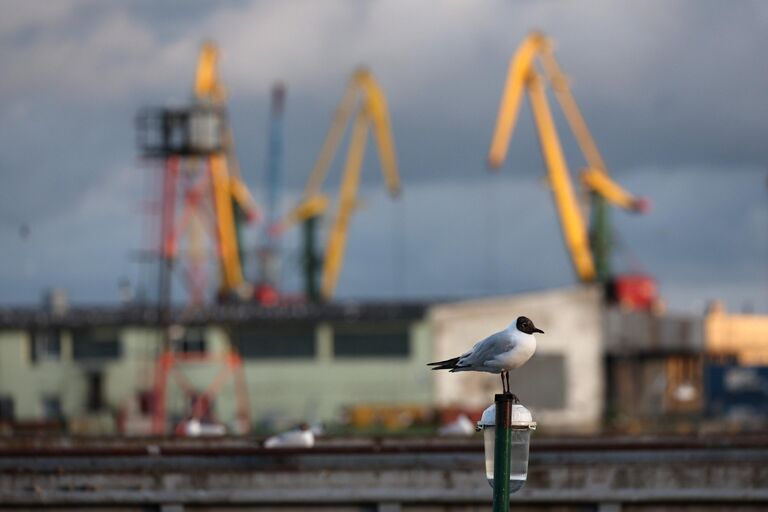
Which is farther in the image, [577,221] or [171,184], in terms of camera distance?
[577,221]

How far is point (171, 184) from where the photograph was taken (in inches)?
2825

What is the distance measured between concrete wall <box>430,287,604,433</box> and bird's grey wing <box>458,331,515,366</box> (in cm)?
7170

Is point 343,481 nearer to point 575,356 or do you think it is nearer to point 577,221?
point 575,356

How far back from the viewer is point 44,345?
91688 mm

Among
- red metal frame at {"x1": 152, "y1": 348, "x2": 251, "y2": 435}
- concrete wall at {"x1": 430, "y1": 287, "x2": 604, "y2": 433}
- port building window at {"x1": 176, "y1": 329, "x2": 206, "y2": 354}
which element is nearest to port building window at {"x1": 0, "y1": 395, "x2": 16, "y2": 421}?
red metal frame at {"x1": 152, "y1": 348, "x2": 251, "y2": 435}

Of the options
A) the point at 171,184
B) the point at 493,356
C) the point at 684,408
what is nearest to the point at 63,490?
the point at 493,356

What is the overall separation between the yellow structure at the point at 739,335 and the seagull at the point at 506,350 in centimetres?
11525

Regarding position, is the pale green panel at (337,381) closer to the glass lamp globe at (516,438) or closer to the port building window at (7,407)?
the port building window at (7,407)

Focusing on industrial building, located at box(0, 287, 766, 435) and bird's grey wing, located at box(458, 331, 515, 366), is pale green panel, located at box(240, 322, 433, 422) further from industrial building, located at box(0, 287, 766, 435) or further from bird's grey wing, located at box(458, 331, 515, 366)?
bird's grey wing, located at box(458, 331, 515, 366)

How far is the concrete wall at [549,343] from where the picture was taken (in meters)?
88.4

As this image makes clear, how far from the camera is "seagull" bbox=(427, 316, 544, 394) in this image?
16141 mm

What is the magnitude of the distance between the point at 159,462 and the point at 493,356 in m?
9.14

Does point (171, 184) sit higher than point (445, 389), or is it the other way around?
point (171, 184)

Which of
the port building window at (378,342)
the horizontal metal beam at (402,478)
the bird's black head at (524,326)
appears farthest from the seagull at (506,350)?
the port building window at (378,342)
